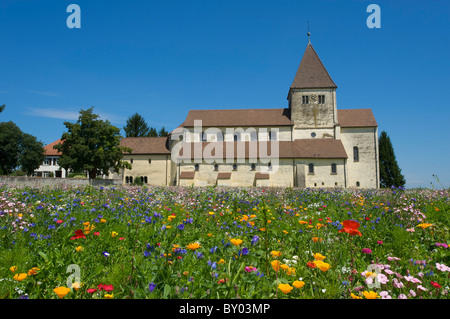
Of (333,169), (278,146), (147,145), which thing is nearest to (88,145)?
(147,145)

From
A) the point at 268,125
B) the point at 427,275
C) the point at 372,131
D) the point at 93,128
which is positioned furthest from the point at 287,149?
the point at 427,275

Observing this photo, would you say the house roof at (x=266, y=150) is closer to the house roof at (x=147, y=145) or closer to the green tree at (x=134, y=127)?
the house roof at (x=147, y=145)

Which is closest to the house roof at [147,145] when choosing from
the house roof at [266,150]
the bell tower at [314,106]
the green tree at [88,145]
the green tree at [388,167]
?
the house roof at [266,150]

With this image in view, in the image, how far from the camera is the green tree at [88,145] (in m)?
33.2

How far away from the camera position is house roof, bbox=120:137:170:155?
44.0 metres

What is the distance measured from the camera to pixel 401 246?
11.4ft

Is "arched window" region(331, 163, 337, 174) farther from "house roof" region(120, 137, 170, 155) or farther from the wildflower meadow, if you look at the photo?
the wildflower meadow

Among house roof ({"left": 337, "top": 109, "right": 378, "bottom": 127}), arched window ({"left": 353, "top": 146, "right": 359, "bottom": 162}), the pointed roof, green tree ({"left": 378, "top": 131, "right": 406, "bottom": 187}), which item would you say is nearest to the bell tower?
the pointed roof

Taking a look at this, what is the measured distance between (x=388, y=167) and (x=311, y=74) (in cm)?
2310

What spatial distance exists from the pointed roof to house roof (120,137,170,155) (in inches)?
878

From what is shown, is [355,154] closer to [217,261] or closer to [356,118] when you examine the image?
[356,118]

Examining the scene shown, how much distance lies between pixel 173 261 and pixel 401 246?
2799 mm

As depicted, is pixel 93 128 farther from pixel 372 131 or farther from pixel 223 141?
pixel 372 131
